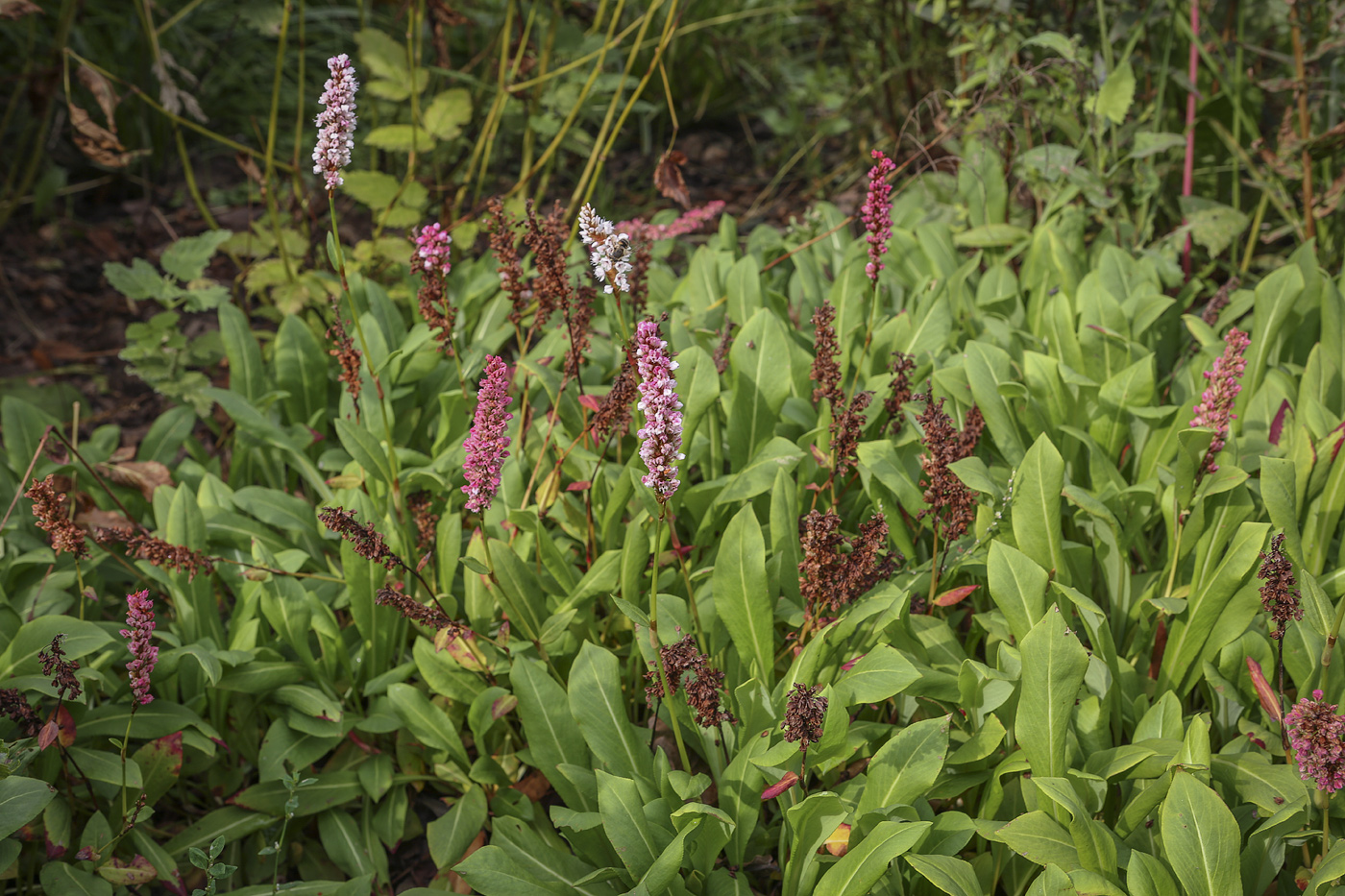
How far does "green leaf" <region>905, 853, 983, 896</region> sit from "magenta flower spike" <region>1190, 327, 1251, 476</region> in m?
1.03

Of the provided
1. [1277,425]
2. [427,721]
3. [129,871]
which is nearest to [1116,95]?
[1277,425]

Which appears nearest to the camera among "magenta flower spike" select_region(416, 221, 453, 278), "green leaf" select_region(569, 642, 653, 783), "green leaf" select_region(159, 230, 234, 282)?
"green leaf" select_region(569, 642, 653, 783)

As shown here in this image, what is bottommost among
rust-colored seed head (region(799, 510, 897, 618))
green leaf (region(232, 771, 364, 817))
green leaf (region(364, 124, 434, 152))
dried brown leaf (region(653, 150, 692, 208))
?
green leaf (region(232, 771, 364, 817))

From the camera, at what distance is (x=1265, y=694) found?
1.78 metres

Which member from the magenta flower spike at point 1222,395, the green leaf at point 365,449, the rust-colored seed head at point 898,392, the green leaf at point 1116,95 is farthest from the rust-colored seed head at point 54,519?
the green leaf at point 1116,95

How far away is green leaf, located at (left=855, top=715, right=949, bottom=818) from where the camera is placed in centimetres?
168

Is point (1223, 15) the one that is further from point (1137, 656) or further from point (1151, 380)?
point (1137, 656)

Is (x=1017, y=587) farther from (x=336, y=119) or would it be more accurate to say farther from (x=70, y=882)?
(x=70, y=882)

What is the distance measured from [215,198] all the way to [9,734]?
3654mm

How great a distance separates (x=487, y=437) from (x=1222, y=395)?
4.74 feet

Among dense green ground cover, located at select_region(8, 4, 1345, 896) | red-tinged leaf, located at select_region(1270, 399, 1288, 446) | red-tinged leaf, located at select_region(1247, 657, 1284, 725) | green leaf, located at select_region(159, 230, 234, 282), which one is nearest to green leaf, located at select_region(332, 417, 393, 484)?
dense green ground cover, located at select_region(8, 4, 1345, 896)

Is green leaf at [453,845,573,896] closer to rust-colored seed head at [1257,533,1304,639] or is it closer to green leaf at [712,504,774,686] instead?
green leaf at [712,504,774,686]

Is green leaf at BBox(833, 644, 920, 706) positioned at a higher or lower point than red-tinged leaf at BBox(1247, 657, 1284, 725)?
Result: higher

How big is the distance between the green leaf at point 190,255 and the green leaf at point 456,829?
1807 millimetres
